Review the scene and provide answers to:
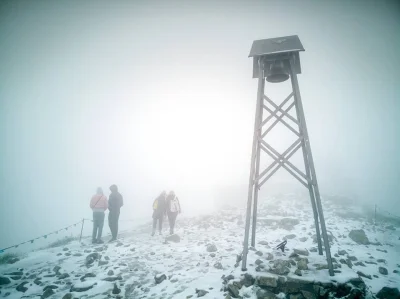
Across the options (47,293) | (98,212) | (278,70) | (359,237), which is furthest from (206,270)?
(359,237)

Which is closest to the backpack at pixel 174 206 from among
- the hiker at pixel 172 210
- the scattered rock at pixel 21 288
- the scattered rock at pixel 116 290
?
the hiker at pixel 172 210

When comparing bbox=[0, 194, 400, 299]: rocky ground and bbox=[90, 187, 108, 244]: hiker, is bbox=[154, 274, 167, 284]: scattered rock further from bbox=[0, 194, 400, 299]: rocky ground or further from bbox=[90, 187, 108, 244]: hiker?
bbox=[90, 187, 108, 244]: hiker

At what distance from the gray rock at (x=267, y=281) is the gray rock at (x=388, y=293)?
9.01 feet

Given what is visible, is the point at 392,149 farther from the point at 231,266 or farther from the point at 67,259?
the point at 67,259

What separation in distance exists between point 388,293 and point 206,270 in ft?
16.9

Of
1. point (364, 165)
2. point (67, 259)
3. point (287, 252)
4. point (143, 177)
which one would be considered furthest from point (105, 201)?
point (143, 177)

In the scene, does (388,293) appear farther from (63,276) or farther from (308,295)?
(63,276)

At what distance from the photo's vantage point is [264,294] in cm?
503

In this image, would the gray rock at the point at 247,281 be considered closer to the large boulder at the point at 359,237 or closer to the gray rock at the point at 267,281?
the gray rock at the point at 267,281

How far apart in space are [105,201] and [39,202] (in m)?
94.8

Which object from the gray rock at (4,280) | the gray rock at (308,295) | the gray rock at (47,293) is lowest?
the gray rock at (47,293)

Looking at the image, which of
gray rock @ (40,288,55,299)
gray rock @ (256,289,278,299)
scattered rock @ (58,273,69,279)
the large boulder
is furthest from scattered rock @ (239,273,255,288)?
the large boulder

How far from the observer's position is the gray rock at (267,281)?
5.17 meters

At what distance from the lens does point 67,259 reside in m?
8.51
